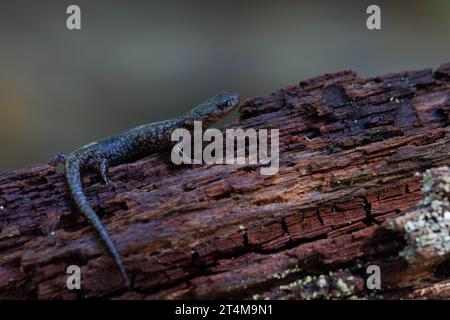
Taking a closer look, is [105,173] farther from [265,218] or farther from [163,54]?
[163,54]

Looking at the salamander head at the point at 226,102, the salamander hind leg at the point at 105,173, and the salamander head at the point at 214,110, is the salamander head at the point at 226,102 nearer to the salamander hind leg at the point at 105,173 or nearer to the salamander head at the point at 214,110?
the salamander head at the point at 214,110

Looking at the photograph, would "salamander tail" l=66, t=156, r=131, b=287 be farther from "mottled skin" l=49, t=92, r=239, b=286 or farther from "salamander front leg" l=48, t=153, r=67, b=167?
"salamander front leg" l=48, t=153, r=67, b=167

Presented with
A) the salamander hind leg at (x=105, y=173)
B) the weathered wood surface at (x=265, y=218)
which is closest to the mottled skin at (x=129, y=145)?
the salamander hind leg at (x=105, y=173)

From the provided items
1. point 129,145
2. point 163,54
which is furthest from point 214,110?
point 163,54

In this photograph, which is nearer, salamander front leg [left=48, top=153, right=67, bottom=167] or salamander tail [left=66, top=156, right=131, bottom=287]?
salamander tail [left=66, top=156, right=131, bottom=287]

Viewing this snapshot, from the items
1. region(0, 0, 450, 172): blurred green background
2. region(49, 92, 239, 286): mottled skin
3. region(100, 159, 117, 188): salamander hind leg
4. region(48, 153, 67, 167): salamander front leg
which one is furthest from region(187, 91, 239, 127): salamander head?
region(0, 0, 450, 172): blurred green background
